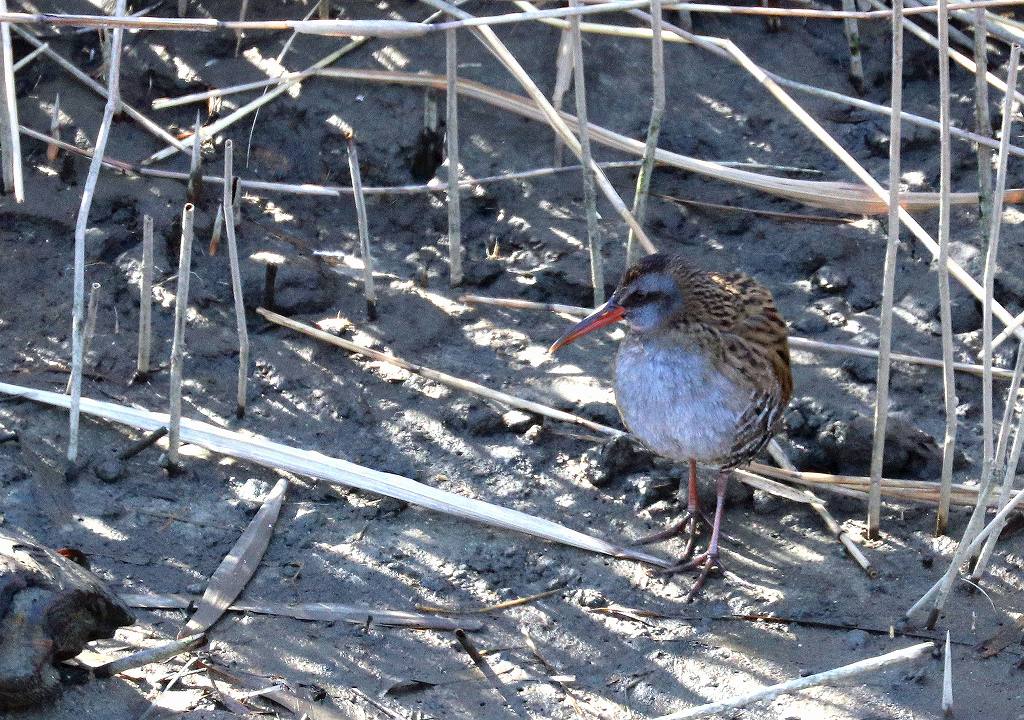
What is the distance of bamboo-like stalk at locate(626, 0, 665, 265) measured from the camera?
15.9ft

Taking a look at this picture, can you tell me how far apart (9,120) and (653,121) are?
2695 mm

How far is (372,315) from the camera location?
555 cm

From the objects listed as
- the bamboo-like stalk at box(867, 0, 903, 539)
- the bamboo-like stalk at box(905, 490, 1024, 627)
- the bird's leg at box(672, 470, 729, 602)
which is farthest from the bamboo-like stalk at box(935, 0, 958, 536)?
the bird's leg at box(672, 470, 729, 602)

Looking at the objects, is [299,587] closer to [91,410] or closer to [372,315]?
[91,410]

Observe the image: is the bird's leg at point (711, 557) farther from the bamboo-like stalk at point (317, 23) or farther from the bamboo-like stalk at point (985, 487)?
the bamboo-like stalk at point (317, 23)

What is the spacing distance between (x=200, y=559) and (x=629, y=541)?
1.49 m

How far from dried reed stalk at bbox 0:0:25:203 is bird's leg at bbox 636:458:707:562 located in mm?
2913

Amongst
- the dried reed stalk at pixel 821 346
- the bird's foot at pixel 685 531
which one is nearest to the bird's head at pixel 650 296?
the bird's foot at pixel 685 531

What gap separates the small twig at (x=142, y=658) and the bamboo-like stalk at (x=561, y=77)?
308 cm

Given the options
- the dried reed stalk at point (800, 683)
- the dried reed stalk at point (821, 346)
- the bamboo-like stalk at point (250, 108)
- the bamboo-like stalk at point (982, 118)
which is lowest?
the dried reed stalk at point (800, 683)

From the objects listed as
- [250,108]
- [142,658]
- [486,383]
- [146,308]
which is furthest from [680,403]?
[250,108]

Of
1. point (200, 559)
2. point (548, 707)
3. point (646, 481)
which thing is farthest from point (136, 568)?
point (646, 481)

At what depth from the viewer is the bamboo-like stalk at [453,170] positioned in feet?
17.6

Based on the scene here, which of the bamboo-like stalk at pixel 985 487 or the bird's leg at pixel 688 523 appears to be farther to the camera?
the bird's leg at pixel 688 523
